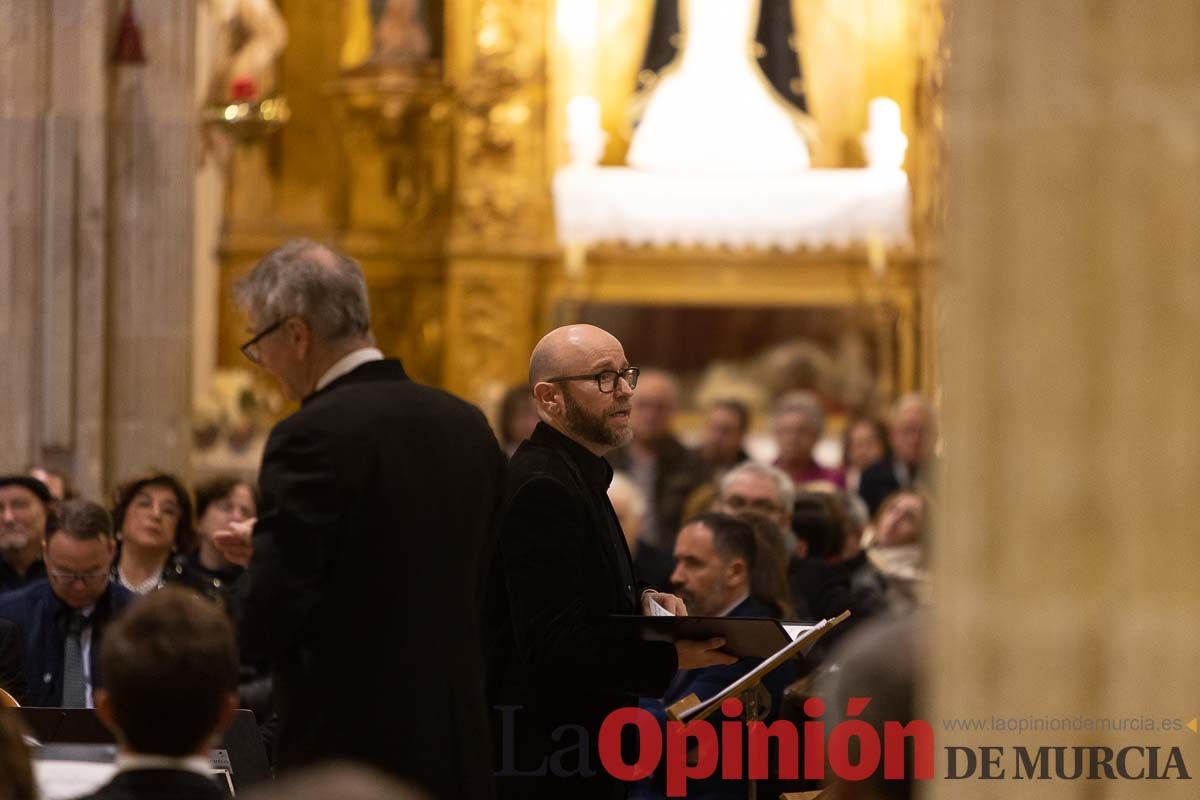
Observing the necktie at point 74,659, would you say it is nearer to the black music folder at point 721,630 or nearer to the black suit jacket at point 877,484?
the black music folder at point 721,630

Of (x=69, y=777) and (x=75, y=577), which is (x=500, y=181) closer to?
(x=75, y=577)

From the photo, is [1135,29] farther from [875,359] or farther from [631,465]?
[875,359]

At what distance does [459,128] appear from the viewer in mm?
16406

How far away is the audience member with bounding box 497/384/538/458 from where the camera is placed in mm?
10922

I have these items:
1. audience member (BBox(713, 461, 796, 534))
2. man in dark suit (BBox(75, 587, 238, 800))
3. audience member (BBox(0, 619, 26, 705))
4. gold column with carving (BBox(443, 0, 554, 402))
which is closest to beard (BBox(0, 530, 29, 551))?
audience member (BBox(0, 619, 26, 705))

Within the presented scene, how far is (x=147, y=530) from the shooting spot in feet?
23.5

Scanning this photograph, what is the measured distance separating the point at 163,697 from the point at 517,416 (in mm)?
7735

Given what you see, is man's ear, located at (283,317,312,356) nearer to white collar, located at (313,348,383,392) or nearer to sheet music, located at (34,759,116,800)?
white collar, located at (313,348,383,392)

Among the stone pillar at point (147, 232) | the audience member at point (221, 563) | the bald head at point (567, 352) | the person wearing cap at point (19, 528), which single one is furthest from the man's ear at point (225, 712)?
the stone pillar at point (147, 232)

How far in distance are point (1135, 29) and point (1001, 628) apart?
0.70 m

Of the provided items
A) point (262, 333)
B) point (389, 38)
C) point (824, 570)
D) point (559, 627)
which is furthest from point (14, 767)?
point (389, 38)

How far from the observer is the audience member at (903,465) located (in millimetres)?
11547

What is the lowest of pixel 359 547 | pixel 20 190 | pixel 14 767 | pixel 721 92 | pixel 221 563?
pixel 221 563

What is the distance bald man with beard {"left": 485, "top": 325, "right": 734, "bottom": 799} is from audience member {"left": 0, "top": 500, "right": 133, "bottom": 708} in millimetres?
1912
